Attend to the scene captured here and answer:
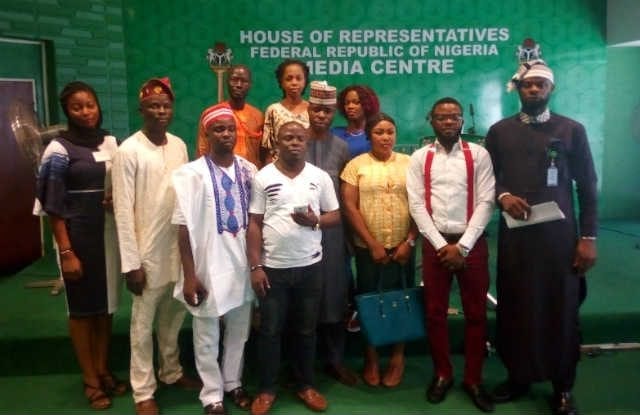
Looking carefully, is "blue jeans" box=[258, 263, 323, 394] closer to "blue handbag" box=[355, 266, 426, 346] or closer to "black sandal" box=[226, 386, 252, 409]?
"black sandal" box=[226, 386, 252, 409]

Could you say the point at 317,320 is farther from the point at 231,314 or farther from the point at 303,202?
the point at 303,202

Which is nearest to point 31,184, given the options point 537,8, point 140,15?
point 140,15

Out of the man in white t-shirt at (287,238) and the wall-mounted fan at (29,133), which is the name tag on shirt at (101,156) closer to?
the man in white t-shirt at (287,238)

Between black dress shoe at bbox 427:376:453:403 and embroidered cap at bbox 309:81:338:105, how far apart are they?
1442 millimetres

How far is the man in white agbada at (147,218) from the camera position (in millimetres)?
2477

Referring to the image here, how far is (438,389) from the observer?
9.07ft

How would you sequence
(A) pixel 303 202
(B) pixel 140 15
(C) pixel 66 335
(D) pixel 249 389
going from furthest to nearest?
(B) pixel 140 15 < (C) pixel 66 335 < (D) pixel 249 389 < (A) pixel 303 202

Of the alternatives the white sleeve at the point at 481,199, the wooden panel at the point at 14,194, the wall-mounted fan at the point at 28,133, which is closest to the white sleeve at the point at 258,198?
the white sleeve at the point at 481,199

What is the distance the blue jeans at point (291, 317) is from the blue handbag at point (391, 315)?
246mm

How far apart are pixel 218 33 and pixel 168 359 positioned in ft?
11.7

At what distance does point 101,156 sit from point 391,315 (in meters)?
1.54

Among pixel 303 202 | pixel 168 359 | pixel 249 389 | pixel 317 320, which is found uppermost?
pixel 303 202

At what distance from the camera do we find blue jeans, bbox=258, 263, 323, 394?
8.25ft

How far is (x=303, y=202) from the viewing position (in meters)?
2.46
